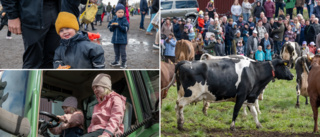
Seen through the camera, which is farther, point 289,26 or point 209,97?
point 289,26

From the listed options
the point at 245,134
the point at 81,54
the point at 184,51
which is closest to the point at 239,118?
the point at 245,134

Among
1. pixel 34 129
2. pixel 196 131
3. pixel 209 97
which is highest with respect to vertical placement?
pixel 34 129

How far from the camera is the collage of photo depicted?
3557 millimetres

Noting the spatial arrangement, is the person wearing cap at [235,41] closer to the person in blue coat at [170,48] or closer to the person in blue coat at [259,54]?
the person in blue coat at [259,54]

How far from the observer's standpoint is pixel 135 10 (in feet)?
87.9

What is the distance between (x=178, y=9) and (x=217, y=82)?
52.4 ft

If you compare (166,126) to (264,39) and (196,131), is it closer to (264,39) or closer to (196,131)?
(196,131)

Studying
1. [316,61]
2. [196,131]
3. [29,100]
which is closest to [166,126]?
[196,131]

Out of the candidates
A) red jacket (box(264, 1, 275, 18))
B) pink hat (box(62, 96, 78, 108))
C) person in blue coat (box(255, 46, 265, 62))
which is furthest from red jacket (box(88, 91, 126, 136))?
red jacket (box(264, 1, 275, 18))

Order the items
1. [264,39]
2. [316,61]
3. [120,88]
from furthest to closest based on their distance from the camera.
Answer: [264,39], [316,61], [120,88]

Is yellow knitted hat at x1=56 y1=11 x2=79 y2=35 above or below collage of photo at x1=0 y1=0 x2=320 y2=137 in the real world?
above

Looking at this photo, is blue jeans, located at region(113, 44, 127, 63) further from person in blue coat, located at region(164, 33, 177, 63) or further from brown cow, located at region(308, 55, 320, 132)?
person in blue coat, located at region(164, 33, 177, 63)

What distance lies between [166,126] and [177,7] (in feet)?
53.6

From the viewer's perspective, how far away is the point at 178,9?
25.7 metres
